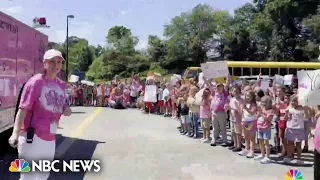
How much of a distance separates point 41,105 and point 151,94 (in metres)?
18.8

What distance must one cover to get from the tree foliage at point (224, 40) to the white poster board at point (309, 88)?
192 ft

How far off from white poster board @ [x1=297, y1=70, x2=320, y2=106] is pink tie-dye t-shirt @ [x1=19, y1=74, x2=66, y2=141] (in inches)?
164

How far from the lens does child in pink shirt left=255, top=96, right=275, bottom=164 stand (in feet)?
31.9

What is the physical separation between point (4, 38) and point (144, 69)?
78107 mm

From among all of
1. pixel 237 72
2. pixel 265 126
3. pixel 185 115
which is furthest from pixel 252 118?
pixel 237 72

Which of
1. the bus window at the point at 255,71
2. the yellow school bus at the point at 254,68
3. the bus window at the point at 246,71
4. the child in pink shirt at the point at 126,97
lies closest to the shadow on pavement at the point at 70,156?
the child in pink shirt at the point at 126,97

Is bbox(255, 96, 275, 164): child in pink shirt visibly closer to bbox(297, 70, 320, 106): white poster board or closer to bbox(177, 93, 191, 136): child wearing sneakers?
bbox(297, 70, 320, 106): white poster board

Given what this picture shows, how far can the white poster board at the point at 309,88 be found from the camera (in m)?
7.31

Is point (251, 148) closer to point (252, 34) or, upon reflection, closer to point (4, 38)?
point (4, 38)

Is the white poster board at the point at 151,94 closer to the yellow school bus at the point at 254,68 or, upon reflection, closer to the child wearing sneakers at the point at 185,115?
the child wearing sneakers at the point at 185,115

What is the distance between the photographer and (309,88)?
760cm

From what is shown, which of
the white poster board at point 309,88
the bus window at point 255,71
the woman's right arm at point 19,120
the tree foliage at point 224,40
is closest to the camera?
the woman's right arm at point 19,120

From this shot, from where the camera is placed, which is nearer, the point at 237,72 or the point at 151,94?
the point at 151,94

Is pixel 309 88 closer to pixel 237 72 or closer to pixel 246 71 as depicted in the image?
pixel 237 72
